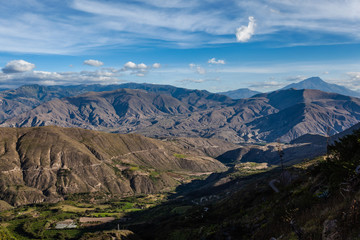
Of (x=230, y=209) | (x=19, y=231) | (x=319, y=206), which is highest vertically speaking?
(x=319, y=206)

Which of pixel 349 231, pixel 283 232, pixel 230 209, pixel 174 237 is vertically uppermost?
pixel 349 231

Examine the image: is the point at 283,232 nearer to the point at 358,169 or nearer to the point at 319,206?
the point at 319,206

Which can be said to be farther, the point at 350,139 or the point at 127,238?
the point at 127,238

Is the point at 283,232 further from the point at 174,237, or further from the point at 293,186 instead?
the point at 174,237

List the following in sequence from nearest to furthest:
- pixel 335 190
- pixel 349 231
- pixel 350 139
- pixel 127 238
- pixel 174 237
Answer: pixel 349 231
pixel 335 190
pixel 350 139
pixel 174 237
pixel 127 238

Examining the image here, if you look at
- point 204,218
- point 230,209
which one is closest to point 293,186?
point 230,209

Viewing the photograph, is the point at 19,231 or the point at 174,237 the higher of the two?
the point at 174,237

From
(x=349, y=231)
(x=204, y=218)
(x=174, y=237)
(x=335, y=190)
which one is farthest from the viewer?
(x=204, y=218)

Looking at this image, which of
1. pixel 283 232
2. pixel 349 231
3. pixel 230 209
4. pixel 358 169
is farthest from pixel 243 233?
pixel 230 209

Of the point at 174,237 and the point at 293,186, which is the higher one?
the point at 293,186
